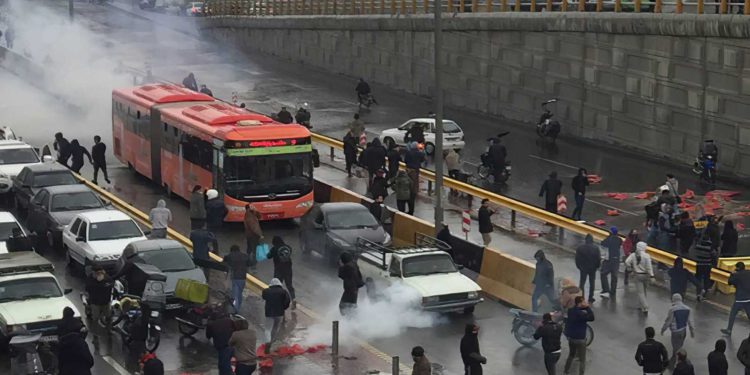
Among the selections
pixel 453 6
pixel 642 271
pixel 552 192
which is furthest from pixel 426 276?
pixel 453 6

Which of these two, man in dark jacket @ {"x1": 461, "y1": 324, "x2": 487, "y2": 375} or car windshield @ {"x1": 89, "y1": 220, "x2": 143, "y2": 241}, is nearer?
man in dark jacket @ {"x1": 461, "y1": 324, "x2": 487, "y2": 375}

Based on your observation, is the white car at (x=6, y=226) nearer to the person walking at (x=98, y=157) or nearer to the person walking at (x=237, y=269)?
the person walking at (x=237, y=269)

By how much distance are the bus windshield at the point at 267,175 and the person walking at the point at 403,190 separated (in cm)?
219

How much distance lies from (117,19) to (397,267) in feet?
230

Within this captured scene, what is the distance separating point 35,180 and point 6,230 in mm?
5915

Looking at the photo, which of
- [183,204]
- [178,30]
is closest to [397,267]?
[183,204]

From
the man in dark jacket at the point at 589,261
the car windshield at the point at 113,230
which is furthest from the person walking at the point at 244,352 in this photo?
the car windshield at the point at 113,230

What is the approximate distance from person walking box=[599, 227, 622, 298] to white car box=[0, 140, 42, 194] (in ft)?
56.7

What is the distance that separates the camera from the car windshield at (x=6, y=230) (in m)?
30.5

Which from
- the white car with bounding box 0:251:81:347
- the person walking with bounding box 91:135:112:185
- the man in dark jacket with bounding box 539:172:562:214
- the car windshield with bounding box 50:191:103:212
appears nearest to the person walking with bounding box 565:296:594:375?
the white car with bounding box 0:251:81:347

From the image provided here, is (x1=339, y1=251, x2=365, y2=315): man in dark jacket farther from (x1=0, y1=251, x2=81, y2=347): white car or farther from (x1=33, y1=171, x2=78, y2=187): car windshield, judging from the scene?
(x1=33, y1=171, x2=78, y2=187): car windshield

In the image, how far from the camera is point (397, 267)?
27.7 meters

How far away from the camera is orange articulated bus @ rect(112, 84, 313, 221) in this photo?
3500cm

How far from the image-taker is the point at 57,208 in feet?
109
